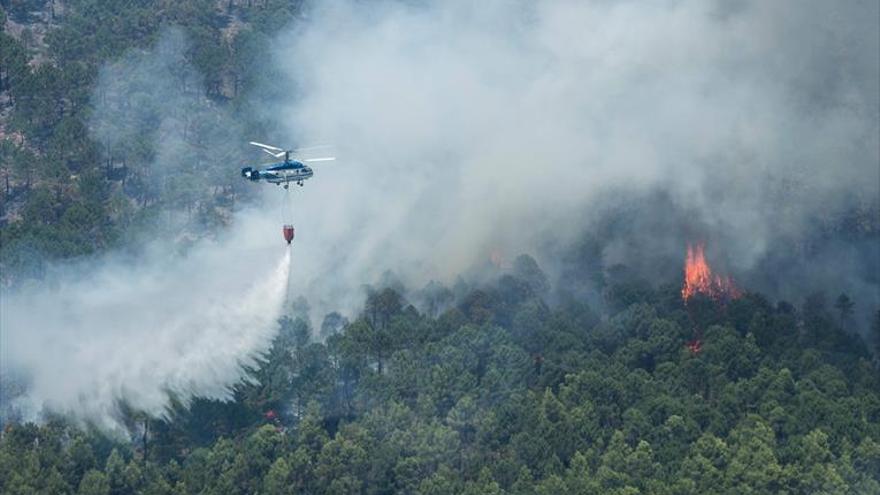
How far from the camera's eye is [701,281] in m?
172

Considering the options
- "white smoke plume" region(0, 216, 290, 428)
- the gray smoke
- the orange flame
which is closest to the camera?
"white smoke plume" region(0, 216, 290, 428)

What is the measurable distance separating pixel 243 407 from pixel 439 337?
14972 millimetres

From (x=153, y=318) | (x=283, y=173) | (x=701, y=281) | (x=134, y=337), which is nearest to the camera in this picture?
(x=283, y=173)

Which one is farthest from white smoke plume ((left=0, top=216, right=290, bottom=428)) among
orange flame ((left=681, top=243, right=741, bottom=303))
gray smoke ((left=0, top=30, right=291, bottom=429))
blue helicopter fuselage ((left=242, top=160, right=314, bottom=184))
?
orange flame ((left=681, top=243, right=741, bottom=303))

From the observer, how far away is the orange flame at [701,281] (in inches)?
6663

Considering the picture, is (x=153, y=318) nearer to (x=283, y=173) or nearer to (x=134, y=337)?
(x=134, y=337)

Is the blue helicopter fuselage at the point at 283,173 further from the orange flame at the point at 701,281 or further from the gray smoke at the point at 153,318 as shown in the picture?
the orange flame at the point at 701,281

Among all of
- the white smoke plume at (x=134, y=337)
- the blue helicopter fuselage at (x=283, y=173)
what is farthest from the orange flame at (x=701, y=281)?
the blue helicopter fuselage at (x=283, y=173)

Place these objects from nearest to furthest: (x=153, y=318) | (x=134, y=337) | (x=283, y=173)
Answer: (x=283, y=173) → (x=134, y=337) → (x=153, y=318)

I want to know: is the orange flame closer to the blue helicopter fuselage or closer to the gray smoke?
the gray smoke

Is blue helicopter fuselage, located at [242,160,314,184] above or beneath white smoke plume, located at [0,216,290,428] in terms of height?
above

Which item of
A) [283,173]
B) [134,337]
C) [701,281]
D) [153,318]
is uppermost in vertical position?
[283,173]

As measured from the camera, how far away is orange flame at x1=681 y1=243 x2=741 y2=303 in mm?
169250

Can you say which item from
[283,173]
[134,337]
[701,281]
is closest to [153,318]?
[134,337]
